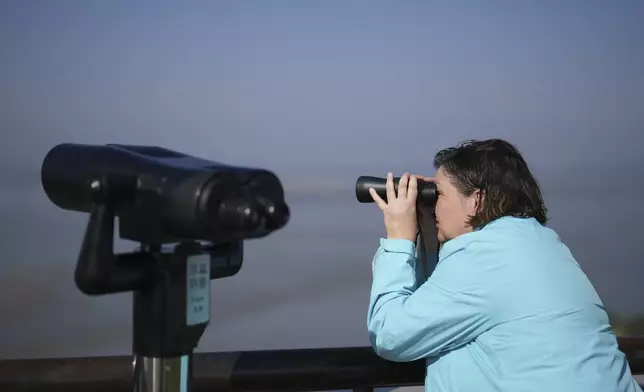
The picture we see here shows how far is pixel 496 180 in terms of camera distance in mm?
1290

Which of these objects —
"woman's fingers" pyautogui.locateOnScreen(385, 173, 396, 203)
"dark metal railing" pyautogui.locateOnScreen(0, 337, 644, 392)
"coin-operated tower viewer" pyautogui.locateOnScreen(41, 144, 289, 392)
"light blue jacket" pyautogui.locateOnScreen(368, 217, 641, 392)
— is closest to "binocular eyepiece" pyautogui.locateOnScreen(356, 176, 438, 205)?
"woman's fingers" pyautogui.locateOnScreen(385, 173, 396, 203)

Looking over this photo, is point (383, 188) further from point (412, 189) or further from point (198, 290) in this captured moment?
point (198, 290)

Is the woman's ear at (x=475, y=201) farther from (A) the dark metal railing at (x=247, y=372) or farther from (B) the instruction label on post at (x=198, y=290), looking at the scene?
(B) the instruction label on post at (x=198, y=290)

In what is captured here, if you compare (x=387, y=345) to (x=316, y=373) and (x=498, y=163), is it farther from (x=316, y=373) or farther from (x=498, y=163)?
(x=498, y=163)

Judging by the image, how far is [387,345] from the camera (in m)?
1.17

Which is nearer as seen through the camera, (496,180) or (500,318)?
(500,318)

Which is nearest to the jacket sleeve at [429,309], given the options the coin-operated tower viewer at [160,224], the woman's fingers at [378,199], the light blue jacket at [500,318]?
the light blue jacket at [500,318]

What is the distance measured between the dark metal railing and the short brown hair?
1.04 ft

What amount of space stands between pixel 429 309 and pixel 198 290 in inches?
20.3

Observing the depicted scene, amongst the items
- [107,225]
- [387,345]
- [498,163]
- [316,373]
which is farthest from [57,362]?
[498,163]

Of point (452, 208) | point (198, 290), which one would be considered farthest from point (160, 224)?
point (452, 208)

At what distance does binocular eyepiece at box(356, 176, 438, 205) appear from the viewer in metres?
1.29

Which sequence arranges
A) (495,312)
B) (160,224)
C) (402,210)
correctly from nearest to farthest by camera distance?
(160,224) < (495,312) < (402,210)

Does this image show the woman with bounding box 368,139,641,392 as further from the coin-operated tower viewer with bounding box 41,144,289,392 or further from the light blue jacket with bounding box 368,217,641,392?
the coin-operated tower viewer with bounding box 41,144,289,392
